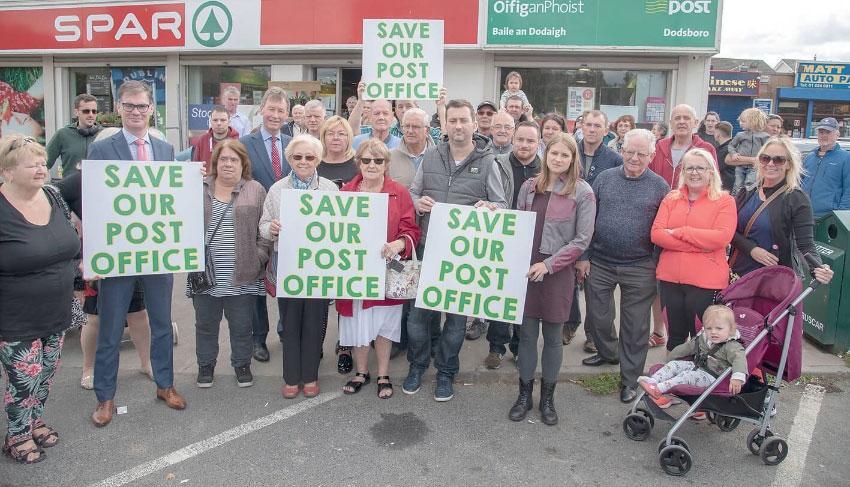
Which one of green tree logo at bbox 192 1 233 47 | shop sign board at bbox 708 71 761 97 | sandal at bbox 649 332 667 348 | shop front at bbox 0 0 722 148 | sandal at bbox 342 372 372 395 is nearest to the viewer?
sandal at bbox 342 372 372 395

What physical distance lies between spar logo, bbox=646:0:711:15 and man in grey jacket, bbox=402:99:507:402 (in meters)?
7.50

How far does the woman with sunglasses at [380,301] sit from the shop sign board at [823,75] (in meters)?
37.2

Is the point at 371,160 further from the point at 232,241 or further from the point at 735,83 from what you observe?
the point at 735,83

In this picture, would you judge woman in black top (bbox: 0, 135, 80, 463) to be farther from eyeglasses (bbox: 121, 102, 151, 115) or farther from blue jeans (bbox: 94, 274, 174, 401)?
eyeglasses (bbox: 121, 102, 151, 115)

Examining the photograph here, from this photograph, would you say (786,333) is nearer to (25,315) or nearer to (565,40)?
(25,315)

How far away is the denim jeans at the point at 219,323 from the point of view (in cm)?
477

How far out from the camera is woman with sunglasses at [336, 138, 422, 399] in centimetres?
455

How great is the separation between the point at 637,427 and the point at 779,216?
6.26 ft

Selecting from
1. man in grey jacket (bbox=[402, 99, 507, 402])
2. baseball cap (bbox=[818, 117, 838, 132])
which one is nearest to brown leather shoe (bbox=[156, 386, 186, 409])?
man in grey jacket (bbox=[402, 99, 507, 402])

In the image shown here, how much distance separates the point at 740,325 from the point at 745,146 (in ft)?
16.1

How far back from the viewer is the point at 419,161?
17.5ft

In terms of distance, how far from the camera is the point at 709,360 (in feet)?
13.1

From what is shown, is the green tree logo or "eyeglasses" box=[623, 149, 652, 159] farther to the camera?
the green tree logo

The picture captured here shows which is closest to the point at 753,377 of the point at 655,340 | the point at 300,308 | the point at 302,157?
the point at 655,340
